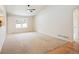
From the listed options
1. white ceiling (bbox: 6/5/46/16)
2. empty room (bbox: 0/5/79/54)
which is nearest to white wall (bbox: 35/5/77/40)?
empty room (bbox: 0/5/79/54)

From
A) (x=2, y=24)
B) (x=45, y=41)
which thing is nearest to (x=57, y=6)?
(x=45, y=41)

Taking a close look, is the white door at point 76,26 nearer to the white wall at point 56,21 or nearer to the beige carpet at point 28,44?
the white wall at point 56,21

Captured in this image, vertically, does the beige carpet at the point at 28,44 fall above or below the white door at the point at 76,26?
below

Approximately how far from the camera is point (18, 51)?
1.84m

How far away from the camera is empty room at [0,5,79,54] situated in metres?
1.84

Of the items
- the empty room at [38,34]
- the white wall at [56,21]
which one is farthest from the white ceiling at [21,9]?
the white wall at [56,21]

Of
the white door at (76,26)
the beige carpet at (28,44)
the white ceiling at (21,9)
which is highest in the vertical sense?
the white ceiling at (21,9)

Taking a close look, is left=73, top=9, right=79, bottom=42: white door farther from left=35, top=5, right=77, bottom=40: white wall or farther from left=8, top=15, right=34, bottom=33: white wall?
left=8, top=15, right=34, bottom=33: white wall

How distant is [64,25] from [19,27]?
3.13ft

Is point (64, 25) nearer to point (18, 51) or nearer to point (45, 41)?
point (45, 41)

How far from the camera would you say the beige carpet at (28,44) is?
185 cm

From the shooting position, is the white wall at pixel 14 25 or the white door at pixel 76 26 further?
the white wall at pixel 14 25

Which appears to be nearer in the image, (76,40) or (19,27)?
(76,40)

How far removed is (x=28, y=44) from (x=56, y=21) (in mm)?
758
